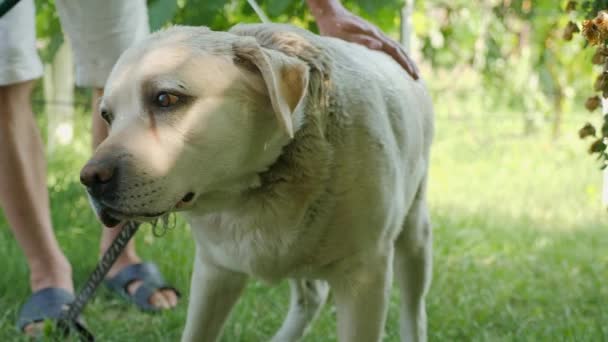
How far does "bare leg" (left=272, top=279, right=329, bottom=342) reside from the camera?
330 centimetres

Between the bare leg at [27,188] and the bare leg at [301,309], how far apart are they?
2.84 feet

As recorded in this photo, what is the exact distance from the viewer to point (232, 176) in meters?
2.14

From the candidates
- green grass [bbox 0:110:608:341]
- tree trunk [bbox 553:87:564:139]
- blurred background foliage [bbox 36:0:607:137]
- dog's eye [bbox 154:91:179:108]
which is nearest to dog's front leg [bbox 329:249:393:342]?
dog's eye [bbox 154:91:179:108]

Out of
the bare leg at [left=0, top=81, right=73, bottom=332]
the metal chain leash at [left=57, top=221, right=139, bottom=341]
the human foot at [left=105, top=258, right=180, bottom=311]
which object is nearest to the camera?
the metal chain leash at [left=57, top=221, right=139, bottom=341]

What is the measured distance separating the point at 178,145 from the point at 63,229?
9.30 feet

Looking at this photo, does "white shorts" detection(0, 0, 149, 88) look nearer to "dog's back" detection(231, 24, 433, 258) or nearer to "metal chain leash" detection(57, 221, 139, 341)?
"metal chain leash" detection(57, 221, 139, 341)

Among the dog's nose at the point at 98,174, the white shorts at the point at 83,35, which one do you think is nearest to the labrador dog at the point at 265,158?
the dog's nose at the point at 98,174

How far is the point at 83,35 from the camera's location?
338 centimetres

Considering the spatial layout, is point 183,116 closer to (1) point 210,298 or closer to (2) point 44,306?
(1) point 210,298

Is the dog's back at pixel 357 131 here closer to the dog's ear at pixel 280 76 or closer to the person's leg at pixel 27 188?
the dog's ear at pixel 280 76

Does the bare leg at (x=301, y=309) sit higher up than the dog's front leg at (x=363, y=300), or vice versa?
Answer: the dog's front leg at (x=363, y=300)

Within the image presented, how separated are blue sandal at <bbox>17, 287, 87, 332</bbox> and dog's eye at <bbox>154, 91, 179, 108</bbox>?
1.50 m

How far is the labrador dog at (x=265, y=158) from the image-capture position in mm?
1991

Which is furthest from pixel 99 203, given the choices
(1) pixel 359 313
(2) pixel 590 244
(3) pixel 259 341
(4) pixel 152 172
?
(2) pixel 590 244
